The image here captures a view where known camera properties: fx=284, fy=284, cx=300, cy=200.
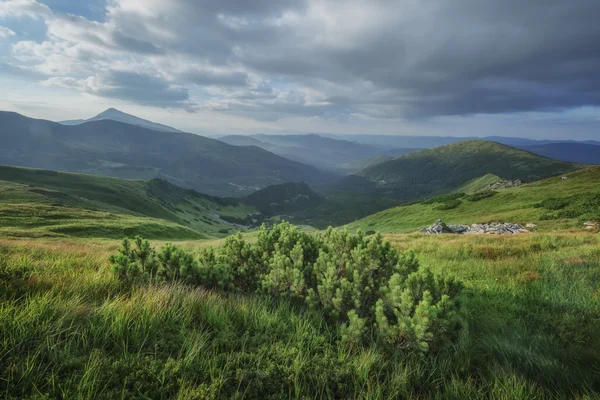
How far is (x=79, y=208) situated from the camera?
84.4 m

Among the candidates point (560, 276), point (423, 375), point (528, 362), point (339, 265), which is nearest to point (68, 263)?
point (339, 265)

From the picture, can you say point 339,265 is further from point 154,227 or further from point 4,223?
point 154,227

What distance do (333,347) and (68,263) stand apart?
23.2ft

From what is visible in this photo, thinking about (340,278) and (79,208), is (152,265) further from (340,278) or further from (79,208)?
(79,208)

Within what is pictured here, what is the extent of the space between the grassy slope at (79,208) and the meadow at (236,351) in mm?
51592

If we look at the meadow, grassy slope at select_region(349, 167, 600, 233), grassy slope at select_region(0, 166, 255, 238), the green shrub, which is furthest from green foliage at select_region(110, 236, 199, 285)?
the green shrub

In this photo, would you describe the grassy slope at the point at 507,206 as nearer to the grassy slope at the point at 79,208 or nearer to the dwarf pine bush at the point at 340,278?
the grassy slope at the point at 79,208

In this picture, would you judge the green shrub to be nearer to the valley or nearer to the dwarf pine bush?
the valley

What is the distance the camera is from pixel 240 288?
22.0 ft

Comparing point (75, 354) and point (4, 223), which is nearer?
point (75, 354)

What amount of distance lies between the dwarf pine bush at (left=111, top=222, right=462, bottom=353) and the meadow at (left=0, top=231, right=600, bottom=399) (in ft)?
1.06

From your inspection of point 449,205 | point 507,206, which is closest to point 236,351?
point 507,206

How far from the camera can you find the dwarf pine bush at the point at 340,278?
434 centimetres

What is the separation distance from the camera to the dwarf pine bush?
14.3 feet
